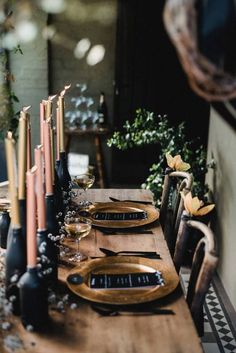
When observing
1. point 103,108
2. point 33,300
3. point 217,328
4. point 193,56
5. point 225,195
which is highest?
point 193,56

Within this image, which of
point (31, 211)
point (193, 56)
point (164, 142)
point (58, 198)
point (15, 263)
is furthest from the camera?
point (164, 142)

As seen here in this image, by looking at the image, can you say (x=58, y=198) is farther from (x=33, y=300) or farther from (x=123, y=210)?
(x=33, y=300)

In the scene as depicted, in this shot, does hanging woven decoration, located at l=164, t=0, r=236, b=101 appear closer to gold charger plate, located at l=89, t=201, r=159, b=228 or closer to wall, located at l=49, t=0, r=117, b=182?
gold charger plate, located at l=89, t=201, r=159, b=228

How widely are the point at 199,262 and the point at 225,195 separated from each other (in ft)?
4.90

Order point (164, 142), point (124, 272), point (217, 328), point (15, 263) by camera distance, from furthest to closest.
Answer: point (164, 142) → point (217, 328) → point (124, 272) → point (15, 263)

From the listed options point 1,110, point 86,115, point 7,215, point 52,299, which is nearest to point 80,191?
point 7,215

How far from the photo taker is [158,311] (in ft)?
5.20

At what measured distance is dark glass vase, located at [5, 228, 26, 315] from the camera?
155cm

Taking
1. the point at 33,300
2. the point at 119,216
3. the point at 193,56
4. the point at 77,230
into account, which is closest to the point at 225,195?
the point at 119,216

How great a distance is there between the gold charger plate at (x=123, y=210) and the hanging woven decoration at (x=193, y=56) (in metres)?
1.32

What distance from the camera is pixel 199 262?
191 centimetres

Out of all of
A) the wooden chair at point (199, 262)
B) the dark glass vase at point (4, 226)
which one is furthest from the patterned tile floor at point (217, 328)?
the dark glass vase at point (4, 226)

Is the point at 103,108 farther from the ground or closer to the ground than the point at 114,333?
farther from the ground

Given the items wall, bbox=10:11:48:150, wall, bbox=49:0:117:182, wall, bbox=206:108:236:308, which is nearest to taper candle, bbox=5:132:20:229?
wall, bbox=206:108:236:308
